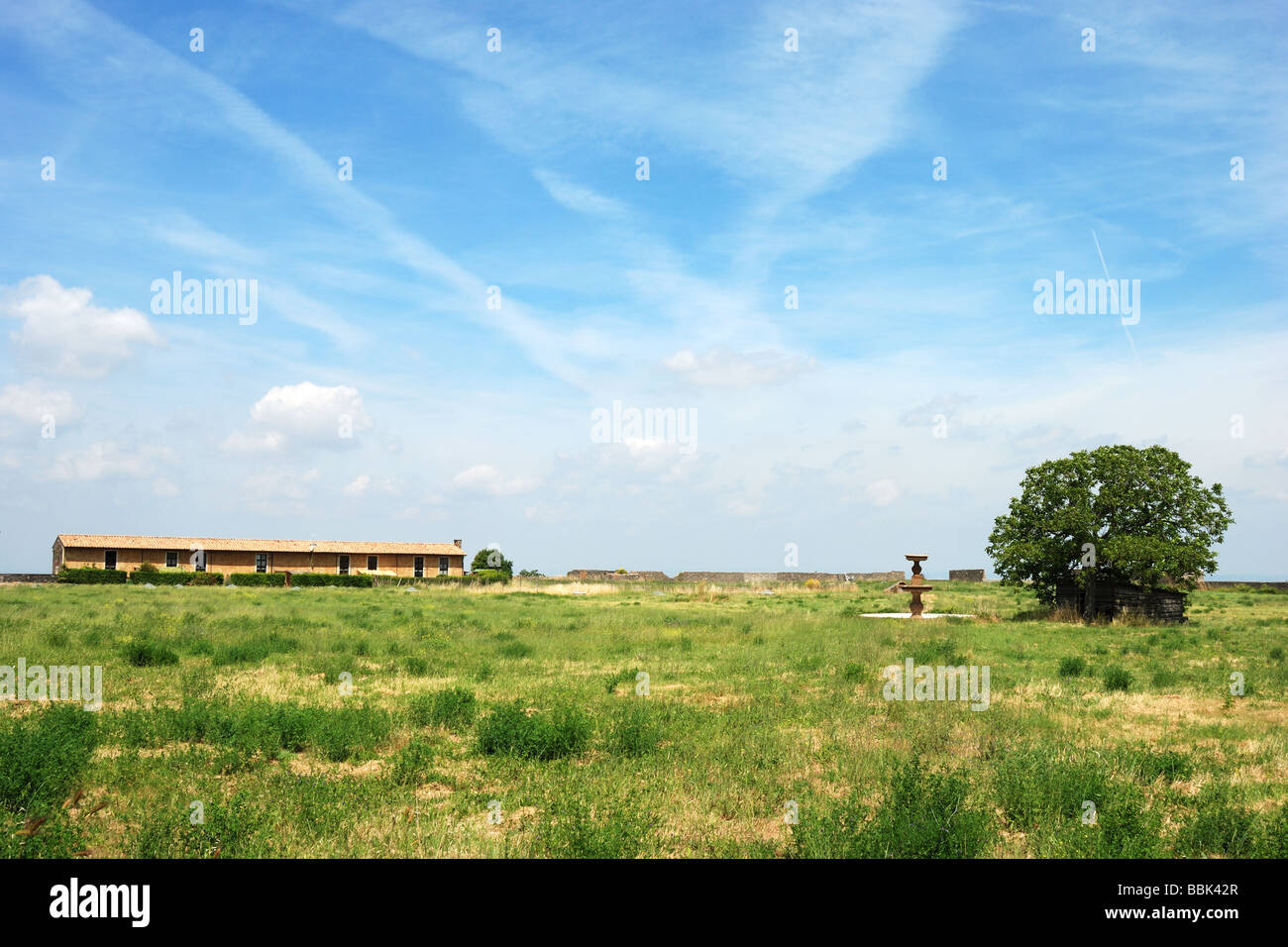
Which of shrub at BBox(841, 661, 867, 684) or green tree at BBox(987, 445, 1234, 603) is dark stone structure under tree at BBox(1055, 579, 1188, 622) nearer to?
green tree at BBox(987, 445, 1234, 603)

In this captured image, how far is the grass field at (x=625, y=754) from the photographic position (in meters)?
7.20

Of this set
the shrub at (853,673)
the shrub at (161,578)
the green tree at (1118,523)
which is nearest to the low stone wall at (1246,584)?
the green tree at (1118,523)

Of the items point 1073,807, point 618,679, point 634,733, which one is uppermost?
point 634,733

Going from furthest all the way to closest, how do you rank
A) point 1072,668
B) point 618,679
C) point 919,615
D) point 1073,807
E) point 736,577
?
point 736,577 → point 919,615 → point 1072,668 → point 618,679 → point 1073,807

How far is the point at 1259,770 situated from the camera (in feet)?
33.8

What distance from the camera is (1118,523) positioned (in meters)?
32.7

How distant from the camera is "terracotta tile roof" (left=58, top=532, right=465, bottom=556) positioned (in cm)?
6925

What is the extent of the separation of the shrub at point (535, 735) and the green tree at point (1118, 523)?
27.5 m

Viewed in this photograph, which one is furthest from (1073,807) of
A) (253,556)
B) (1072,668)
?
(253,556)

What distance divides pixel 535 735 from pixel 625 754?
117 cm

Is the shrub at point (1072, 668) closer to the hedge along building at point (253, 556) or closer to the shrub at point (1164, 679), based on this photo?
the shrub at point (1164, 679)

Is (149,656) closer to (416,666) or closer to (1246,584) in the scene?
(416,666)

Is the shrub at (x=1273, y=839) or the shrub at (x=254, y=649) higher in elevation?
the shrub at (x=1273, y=839)
